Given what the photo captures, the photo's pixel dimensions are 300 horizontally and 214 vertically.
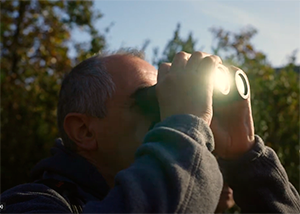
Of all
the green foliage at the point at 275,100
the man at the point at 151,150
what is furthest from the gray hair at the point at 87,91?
the green foliage at the point at 275,100

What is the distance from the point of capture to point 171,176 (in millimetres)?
1412

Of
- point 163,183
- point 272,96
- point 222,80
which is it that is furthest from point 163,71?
point 272,96

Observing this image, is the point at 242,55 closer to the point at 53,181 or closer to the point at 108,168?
the point at 108,168

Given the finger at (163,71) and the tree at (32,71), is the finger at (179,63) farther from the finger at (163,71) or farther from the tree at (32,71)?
the tree at (32,71)

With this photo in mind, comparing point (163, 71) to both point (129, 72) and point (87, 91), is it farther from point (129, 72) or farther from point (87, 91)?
point (87, 91)

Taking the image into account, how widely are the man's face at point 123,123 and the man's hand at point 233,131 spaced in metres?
0.34

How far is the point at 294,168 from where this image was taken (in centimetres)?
430

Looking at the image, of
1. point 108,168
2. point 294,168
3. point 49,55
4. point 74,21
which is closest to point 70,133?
point 108,168

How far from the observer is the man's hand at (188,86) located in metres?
1.65

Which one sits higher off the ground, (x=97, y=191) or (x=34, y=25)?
(x=97, y=191)

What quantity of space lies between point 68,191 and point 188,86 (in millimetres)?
698

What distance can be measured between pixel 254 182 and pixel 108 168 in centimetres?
70

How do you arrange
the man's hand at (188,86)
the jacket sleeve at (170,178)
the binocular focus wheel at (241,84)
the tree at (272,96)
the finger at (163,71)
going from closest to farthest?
1. the jacket sleeve at (170,178)
2. the man's hand at (188,86)
3. the finger at (163,71)
4. the binocular focus wheel at (241,84)
5. the tree at (272,96)

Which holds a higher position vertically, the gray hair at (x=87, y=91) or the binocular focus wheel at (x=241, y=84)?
the binocular focus wheel at (x=241, y=84)
